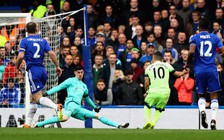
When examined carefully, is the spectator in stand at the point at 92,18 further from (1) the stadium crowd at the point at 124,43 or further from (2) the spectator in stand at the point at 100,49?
(2) the spectator in stand at the point at 100,49

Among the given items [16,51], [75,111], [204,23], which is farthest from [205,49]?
[16,51]

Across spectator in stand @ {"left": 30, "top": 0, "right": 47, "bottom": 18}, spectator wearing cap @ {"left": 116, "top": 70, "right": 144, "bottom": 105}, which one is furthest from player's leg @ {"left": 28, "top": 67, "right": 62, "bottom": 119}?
spectator in stand @ {"left": 30, "top": 0, "right": 47, "bottom": 18}

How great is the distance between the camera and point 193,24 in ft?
76.9

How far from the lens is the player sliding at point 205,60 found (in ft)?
57.7

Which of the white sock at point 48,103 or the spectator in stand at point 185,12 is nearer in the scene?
the white sock at point 48,103

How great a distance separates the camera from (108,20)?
24.7m

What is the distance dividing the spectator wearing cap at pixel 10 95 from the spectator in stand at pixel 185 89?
11.6 feet

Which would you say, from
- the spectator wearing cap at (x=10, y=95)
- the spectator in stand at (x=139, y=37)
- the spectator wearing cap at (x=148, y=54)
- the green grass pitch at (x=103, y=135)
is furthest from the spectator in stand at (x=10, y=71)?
the green grass pitch at (x=103, y=135)

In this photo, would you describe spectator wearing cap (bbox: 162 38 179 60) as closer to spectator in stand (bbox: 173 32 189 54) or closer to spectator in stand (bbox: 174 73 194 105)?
spectator in stand (bbox: 173 32 189 54)

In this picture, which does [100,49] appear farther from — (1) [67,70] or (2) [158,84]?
(2) [158,84]

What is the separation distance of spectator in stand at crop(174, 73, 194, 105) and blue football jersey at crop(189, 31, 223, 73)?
126 inches

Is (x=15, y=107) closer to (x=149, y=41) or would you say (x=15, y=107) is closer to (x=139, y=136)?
(x=149, y=41)

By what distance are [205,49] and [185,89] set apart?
343cm

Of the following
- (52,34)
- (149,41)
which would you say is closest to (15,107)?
(52,34)
